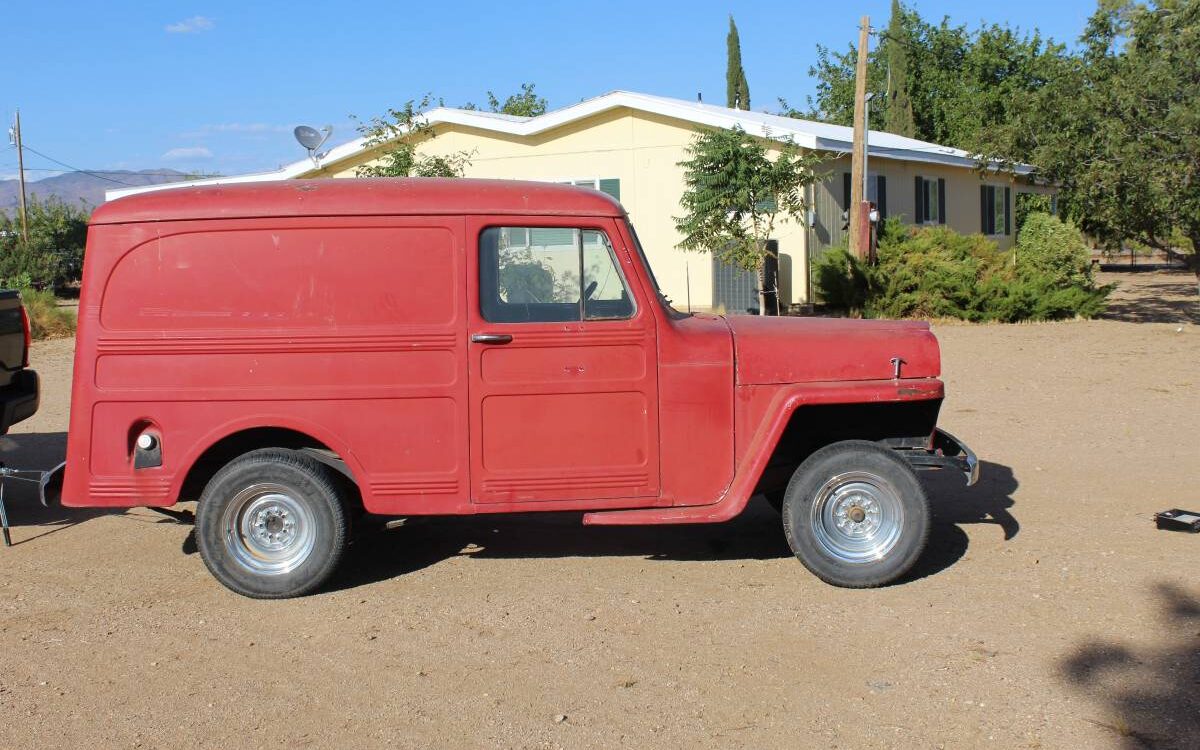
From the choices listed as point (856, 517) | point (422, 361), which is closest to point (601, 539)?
point (856, 517)

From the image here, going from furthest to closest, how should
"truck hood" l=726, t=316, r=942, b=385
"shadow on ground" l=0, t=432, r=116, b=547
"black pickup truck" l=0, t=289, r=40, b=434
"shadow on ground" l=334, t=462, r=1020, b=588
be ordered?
"shadow on ground" l=0, t=432, r=116, b=547
"black pickup truck" l=0, t=289, r=40, b=434
"shadow on ground" l=334, t=462, r=1020, b=588
"truck hood" l=726, t=316, r=942, b=385

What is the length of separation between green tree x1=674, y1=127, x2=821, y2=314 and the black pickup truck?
14018 millimetres

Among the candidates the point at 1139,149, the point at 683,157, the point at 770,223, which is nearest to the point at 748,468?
the point at 1139,149

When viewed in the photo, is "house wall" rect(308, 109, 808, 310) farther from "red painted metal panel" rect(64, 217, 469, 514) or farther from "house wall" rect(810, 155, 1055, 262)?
"red painted metal panel" rect(64, 217, 469, 514)

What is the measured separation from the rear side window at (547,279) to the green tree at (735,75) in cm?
4939

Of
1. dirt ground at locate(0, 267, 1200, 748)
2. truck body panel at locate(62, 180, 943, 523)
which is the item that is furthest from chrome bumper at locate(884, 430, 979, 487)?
dirt ground at locate(0, 267, 1200, 748)

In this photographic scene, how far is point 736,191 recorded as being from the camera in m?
20.3

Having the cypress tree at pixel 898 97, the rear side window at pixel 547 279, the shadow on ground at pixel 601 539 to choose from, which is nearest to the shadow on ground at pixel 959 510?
the shadow on ground at pixel 601 539

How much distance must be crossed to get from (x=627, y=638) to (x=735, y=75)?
51128mm

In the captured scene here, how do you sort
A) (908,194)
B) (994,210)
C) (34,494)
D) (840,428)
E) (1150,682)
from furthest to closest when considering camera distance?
(994,210) → (908,194) → (34,494) → (840,428) → (1150,682)

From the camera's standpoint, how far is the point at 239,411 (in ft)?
18.6

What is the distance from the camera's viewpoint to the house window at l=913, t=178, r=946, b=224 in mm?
26906

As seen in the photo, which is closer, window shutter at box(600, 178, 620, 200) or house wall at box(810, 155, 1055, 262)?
house wall at box(810, 155, 1055, 262)

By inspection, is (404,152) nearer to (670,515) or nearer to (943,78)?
(670,515)
